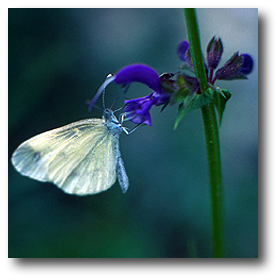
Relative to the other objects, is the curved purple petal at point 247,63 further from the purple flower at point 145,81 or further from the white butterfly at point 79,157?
the white butterfly at point 79,157

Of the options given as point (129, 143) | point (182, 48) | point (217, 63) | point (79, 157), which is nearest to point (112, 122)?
point (79, 157)

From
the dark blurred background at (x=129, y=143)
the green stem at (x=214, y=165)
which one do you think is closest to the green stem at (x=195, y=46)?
the green stem at (x=214, y=165)

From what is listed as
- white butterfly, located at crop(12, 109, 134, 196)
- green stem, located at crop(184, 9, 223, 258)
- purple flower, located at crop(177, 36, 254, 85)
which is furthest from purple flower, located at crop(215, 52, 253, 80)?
white butterfly, located at crop(12, 109, 134, 196)

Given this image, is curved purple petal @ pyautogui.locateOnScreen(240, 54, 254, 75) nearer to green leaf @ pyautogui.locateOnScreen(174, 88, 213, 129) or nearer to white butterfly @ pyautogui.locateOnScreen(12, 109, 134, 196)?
green leaf @ pyautogui.locateOnScreen(174, 88, 213, 129)

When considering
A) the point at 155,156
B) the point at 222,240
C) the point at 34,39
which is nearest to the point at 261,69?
the point at 222,240

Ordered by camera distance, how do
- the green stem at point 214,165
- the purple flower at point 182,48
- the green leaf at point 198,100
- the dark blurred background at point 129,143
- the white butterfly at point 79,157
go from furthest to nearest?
the dark blurred background at point 129,143 < the white butterfly at point 79,157 < the purple flower at point 182,48 < the green stem at point 214,165 < the green leaf at point 198,100
